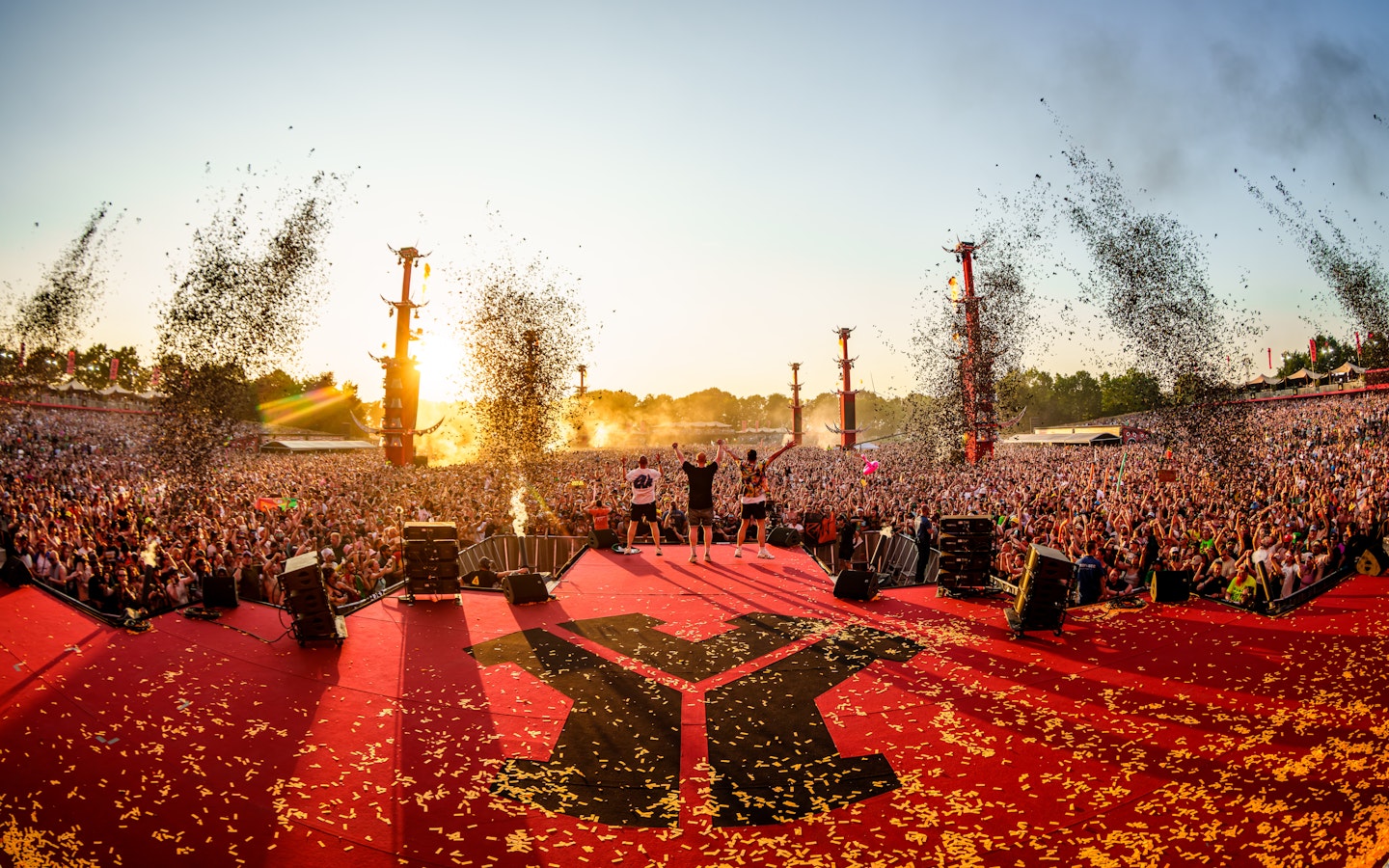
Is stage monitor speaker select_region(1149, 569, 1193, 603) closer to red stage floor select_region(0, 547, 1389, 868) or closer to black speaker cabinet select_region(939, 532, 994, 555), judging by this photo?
red stage floor select_region(0, 547, 1389, 868)

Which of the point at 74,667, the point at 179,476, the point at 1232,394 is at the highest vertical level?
the point at 1232,394

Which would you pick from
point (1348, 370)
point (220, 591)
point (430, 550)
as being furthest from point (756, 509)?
point (1348, 370)

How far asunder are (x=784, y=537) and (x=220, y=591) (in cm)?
961

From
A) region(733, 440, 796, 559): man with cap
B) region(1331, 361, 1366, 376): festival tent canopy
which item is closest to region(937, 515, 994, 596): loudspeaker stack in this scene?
region(733, 440, 796, 559): man with cap

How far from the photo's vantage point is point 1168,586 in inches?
322

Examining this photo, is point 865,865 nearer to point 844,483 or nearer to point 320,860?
point 320,860

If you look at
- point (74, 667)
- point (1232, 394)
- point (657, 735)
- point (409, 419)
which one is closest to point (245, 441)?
point (409, 419)

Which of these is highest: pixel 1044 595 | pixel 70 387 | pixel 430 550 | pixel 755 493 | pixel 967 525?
pixel 70 387

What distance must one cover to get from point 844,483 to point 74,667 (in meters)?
22.1

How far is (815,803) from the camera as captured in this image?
4020 mm

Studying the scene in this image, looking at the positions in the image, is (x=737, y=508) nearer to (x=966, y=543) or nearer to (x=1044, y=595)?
(x=966, y=543)

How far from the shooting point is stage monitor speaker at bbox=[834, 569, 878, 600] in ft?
28.8

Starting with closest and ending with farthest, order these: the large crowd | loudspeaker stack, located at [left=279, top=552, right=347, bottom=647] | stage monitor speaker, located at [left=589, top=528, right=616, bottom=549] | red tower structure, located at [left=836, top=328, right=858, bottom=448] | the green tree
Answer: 1. loudspeaker stack, located at [left=279, top=552, right=347, bottom=647]
2. the large crowd
3. stage monitor speaker, located at [left=589, top=528, right=616, bottom=549]
4. red tower structure, located at [left=836, top=328, right=858, bottom=448]
5. the green tree

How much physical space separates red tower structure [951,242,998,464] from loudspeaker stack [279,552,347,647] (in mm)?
28218
